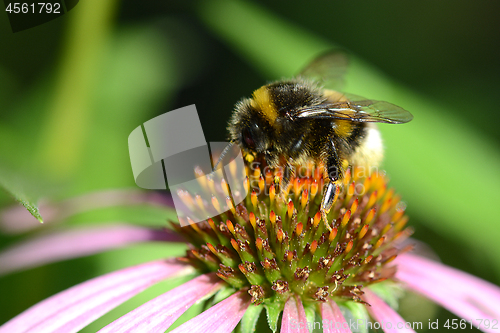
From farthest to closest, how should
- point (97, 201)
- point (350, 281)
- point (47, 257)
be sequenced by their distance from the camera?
point (97, 201)
point (47, 257)
point (350, 281)

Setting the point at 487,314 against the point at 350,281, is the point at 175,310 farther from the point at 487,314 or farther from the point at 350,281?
the point at 487,314

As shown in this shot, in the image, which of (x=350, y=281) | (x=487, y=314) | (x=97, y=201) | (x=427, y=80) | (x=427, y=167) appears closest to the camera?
(x=350, y=281)

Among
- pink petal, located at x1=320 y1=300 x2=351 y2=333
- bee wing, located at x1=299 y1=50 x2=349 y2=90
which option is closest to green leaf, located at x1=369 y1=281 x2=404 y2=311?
pink petal, located at x1=320 y1=300 x2=351 y2=333

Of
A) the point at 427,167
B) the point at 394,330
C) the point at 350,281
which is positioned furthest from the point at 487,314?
the point at 427,167

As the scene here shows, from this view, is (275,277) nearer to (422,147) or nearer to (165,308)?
(165,308)

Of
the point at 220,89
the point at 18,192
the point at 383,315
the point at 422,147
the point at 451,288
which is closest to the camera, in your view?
the point at 18,192

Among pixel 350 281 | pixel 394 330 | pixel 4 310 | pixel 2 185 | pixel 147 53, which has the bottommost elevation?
pixel 394 330

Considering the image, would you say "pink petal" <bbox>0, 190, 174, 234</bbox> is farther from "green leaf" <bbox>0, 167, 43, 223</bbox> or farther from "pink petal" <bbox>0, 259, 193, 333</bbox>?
"green leaf" <bbox>0, 167, 43, 223</bbox>

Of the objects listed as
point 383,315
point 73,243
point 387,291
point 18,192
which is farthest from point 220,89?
point 18,192
